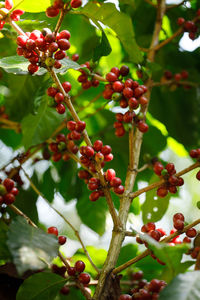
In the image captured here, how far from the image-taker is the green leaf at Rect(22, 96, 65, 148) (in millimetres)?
1607

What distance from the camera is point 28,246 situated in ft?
2.72

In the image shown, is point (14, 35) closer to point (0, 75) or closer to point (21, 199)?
point (0, 75)

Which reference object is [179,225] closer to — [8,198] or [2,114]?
[8,198]

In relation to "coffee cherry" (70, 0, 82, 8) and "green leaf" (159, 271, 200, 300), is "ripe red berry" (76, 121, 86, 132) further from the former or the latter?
"green leaf" (159, 271, 200, 300)

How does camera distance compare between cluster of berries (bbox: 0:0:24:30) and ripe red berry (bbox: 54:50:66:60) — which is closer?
ripe red berry (bbox: 54:50:66:60)

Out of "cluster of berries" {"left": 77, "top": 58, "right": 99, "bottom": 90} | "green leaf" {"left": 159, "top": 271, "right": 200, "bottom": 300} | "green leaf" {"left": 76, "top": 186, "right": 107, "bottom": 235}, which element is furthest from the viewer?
"green leaf" {"left": 76, "top": 186, "right": 107, "bottom": 235}

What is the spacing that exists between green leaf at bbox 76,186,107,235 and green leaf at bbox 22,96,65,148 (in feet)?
1.10

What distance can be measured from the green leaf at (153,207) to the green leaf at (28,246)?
0.56 m

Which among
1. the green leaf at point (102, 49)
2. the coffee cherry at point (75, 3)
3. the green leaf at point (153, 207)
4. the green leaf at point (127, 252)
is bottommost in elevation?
the green leaf at point (127, 252)

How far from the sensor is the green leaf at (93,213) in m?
1.73

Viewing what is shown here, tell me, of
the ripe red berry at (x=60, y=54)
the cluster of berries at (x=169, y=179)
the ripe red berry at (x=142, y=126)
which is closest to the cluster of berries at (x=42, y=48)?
the ripe red berry at (x=60, y=54)

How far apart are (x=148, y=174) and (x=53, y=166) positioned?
0.45m

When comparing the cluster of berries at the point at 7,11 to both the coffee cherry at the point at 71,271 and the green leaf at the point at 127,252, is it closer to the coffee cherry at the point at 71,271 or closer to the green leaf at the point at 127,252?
the coffee cherry at the point at 71,271

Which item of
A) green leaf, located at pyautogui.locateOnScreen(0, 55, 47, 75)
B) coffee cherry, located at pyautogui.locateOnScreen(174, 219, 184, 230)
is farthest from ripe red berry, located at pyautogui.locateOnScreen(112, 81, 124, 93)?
coffee cherry, located at pyautogui.locateOnScreen(174, 219, 184, 230)
